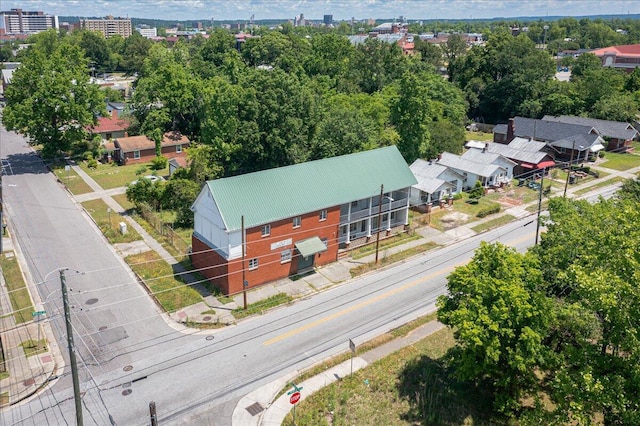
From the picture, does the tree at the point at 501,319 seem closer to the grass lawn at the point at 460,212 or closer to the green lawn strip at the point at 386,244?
the green lawn strip at the point at 386,244

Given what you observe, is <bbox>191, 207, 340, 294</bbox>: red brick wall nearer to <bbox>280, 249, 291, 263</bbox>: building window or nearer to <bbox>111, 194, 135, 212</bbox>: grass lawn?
<bbox>280, 249, 291, 263</bbox>: building window

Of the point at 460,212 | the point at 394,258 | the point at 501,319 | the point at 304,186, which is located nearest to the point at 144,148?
the point at 304,186

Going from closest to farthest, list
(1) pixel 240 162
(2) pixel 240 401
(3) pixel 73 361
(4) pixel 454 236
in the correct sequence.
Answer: (3) pixel 73 361 < (2) pixel 240 401 < (4) pixel 454 236 < (1) pixel 240 162

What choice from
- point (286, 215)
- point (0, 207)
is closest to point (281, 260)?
point (286, 215)

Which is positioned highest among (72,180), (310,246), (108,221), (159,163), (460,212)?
(159,163)

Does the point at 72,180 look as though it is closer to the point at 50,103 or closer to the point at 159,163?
the point at 159,163

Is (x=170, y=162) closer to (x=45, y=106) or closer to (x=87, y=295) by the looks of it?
(x=45, y=106)

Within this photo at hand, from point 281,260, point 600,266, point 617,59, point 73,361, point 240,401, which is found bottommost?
point 240,401
